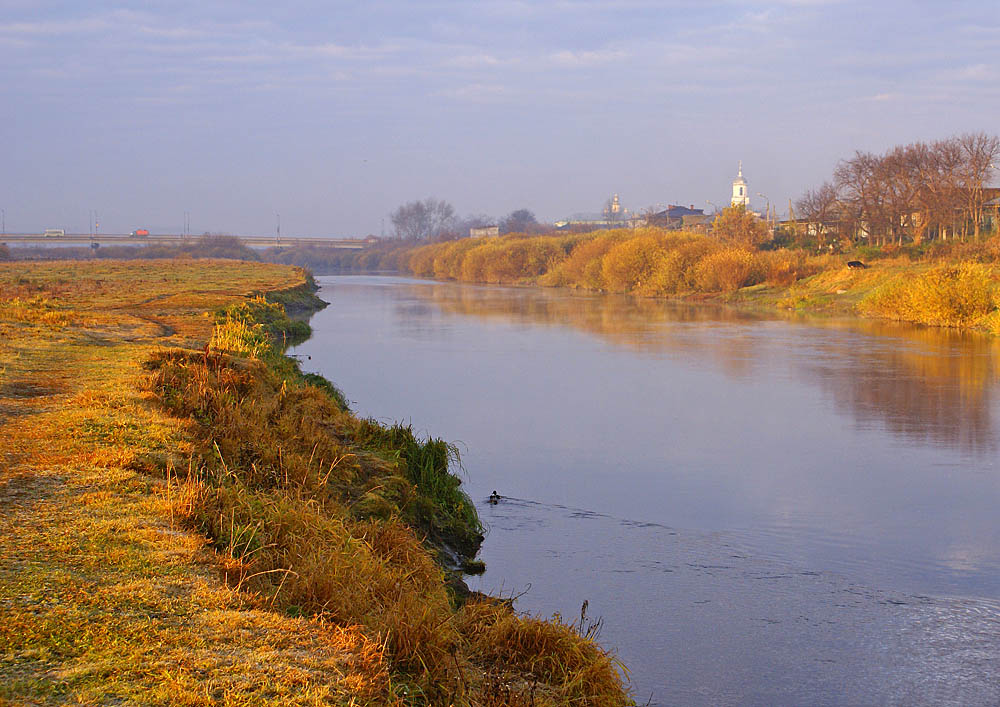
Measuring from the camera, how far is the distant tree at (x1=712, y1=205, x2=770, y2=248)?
61156 mm

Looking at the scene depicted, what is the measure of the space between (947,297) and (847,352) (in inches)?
355

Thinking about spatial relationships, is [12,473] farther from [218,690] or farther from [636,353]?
[636,353]

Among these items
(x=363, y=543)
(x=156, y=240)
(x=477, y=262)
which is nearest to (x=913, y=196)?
(x=477, y=262)

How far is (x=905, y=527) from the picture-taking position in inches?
431

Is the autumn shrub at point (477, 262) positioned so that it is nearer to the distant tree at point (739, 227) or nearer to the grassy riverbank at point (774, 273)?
the grassy riverbank at point (774, 273)

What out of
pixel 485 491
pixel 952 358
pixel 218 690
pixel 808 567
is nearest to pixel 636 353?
pixel 952 358

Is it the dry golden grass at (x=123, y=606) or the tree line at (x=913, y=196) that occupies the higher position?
the tree line at (x=913, y=196)

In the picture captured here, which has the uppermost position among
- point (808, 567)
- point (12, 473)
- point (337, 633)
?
point (12, 473)

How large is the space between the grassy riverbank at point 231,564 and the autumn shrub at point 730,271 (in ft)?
139

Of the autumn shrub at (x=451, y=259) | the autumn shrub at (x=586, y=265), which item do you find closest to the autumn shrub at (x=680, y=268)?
the autumn shrub at (x=586, y=265)

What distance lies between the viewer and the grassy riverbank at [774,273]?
3397 centimetres

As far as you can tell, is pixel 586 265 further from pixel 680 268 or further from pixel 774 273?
pixel 774 273

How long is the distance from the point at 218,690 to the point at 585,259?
6657 cm

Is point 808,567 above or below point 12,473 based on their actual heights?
below
